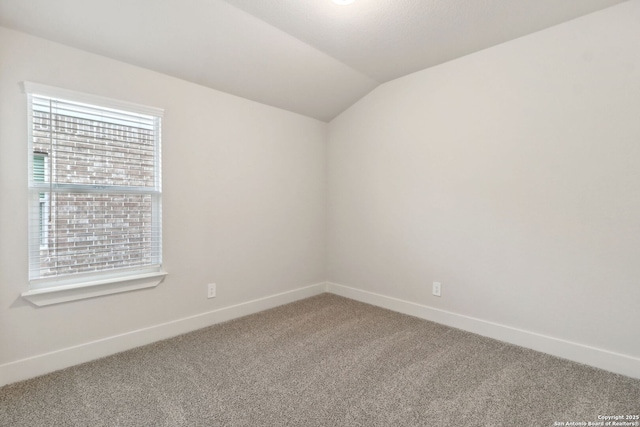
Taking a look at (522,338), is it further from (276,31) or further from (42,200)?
(42,200)

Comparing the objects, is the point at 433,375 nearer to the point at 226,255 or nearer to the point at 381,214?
the point at 381,214

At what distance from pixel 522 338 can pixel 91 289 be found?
322 centimetres

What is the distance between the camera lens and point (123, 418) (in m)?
1.69

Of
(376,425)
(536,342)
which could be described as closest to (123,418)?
(376,425)

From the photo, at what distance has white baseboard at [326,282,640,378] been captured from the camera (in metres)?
2.14

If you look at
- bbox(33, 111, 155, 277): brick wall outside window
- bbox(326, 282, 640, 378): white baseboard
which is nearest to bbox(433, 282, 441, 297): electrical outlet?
bbox(326, 282, 640, 378): white baseboard

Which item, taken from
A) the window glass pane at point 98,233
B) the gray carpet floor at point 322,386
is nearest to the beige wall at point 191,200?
the window glass pane at point 98,233

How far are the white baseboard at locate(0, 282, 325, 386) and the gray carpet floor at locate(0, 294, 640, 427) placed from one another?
0.22 feet

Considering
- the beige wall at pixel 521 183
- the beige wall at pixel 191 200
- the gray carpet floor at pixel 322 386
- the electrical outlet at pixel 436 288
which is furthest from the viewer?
the electrical outlet at pixel 436 288

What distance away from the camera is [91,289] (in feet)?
7.48

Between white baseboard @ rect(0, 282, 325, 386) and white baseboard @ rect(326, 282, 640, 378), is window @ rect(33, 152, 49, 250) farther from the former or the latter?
white baseboard @ rect(326, 282, 640, 378)

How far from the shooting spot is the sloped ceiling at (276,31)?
6.61ft

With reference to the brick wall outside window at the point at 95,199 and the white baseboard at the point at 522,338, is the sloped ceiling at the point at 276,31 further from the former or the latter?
the white baseboard at the point at 522,338

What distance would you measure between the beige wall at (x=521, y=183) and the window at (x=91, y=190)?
215cm
